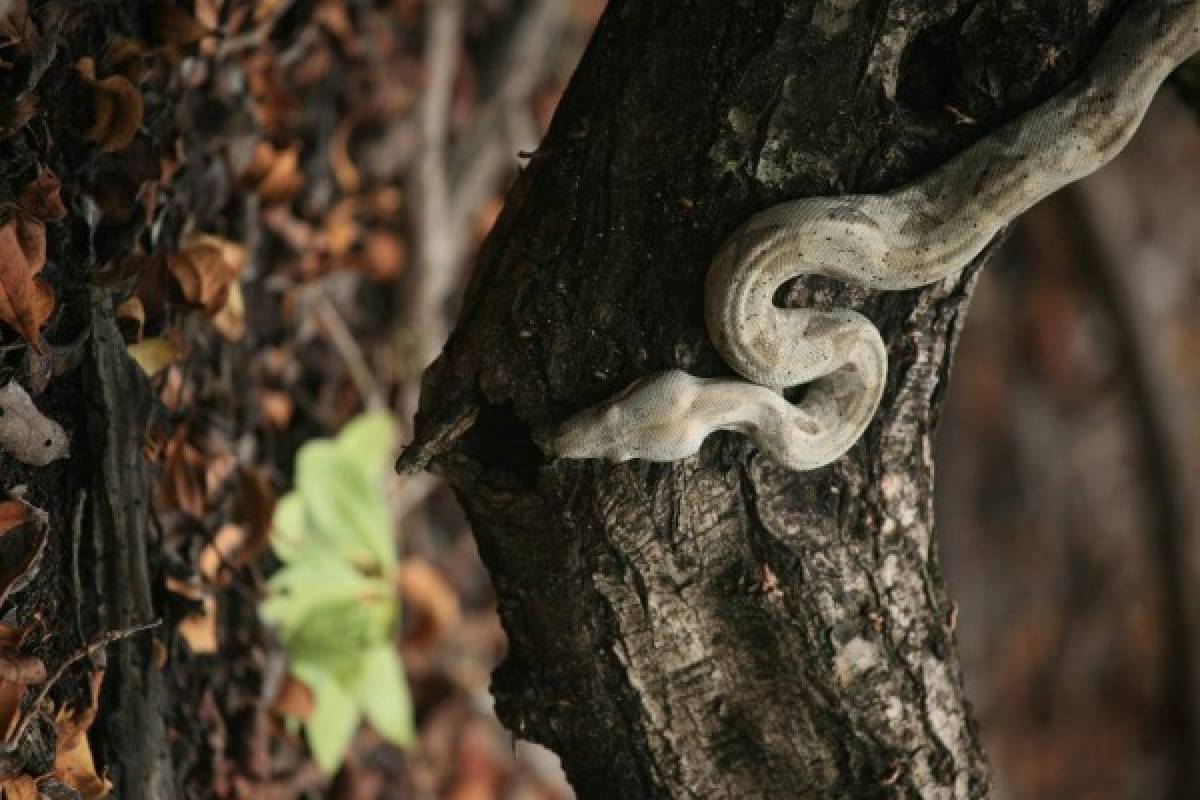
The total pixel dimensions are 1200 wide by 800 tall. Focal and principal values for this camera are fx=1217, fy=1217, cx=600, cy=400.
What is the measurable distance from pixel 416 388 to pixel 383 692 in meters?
0.62

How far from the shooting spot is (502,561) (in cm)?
112

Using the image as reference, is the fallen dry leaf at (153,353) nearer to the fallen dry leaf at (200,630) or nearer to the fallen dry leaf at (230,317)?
the fallen dry leaf at (230,317)

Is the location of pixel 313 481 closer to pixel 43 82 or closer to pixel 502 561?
pixel 502 561

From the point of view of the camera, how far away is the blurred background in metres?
1.41

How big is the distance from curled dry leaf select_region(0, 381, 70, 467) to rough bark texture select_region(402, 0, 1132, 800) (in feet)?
1.02

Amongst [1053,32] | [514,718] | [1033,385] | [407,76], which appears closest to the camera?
[1053,32]

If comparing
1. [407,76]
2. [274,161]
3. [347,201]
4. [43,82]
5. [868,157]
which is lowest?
[868,157]

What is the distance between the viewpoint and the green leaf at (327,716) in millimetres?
1520

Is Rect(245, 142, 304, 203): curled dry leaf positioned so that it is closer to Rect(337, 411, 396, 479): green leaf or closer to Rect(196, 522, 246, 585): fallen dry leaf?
Rect(337, 411, 396, 479): green leaf

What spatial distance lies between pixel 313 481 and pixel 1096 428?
7.62 feet

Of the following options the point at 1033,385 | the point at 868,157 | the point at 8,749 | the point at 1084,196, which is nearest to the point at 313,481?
the point at 8,749

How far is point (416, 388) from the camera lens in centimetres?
210

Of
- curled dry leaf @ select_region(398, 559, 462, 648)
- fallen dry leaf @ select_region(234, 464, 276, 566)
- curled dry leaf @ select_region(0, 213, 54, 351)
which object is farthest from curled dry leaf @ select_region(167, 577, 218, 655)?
curled dry leaf @ select_region(398, 559, 462, 648)

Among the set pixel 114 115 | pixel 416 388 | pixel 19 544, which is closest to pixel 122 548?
pixel 19 544
